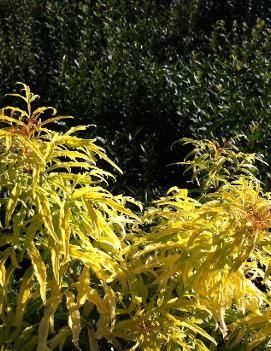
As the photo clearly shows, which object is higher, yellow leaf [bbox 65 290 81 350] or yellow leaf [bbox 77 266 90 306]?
yellow leaf [bbox 77 266 90 306]

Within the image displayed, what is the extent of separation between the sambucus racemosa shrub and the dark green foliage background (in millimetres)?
1608

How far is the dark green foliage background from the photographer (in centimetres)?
421

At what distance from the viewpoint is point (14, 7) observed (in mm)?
5832

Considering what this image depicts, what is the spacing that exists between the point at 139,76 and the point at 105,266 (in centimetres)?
289

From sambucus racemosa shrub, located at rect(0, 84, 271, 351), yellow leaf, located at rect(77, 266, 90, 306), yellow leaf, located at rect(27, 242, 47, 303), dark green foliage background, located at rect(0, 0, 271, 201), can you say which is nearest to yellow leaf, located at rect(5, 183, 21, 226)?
sambucus racemosa shrub, located at rect(0, 84, 271, 351)

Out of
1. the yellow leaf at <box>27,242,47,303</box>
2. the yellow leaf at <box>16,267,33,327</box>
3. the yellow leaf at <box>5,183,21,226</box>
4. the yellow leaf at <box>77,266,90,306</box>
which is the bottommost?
the yellow leaf at <box>16,267,33,327</box>

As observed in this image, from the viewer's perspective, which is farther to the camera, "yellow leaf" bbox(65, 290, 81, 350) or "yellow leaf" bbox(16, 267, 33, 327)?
"yellow leaf" bbox(16, 267, 33, 327)

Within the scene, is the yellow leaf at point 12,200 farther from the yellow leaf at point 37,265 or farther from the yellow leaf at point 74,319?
the yellow leaf at point 74,319

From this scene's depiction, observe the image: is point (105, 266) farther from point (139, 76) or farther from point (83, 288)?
point (139, 76)

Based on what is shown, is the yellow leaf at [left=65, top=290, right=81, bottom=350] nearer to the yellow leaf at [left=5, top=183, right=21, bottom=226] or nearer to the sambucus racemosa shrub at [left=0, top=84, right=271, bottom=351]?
the sambucus racemosa shrub at [left=0, top=84, right=271, bottom=351]

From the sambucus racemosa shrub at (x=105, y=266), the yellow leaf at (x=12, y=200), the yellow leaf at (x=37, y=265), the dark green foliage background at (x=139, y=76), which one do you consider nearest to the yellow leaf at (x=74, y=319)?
the sambucus racemosa shrub at (x=105, y=266)

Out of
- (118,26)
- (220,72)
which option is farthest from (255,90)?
(118,26)

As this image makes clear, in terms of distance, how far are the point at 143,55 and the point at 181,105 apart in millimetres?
1209

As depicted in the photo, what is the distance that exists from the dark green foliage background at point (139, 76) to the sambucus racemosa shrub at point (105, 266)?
161cm
